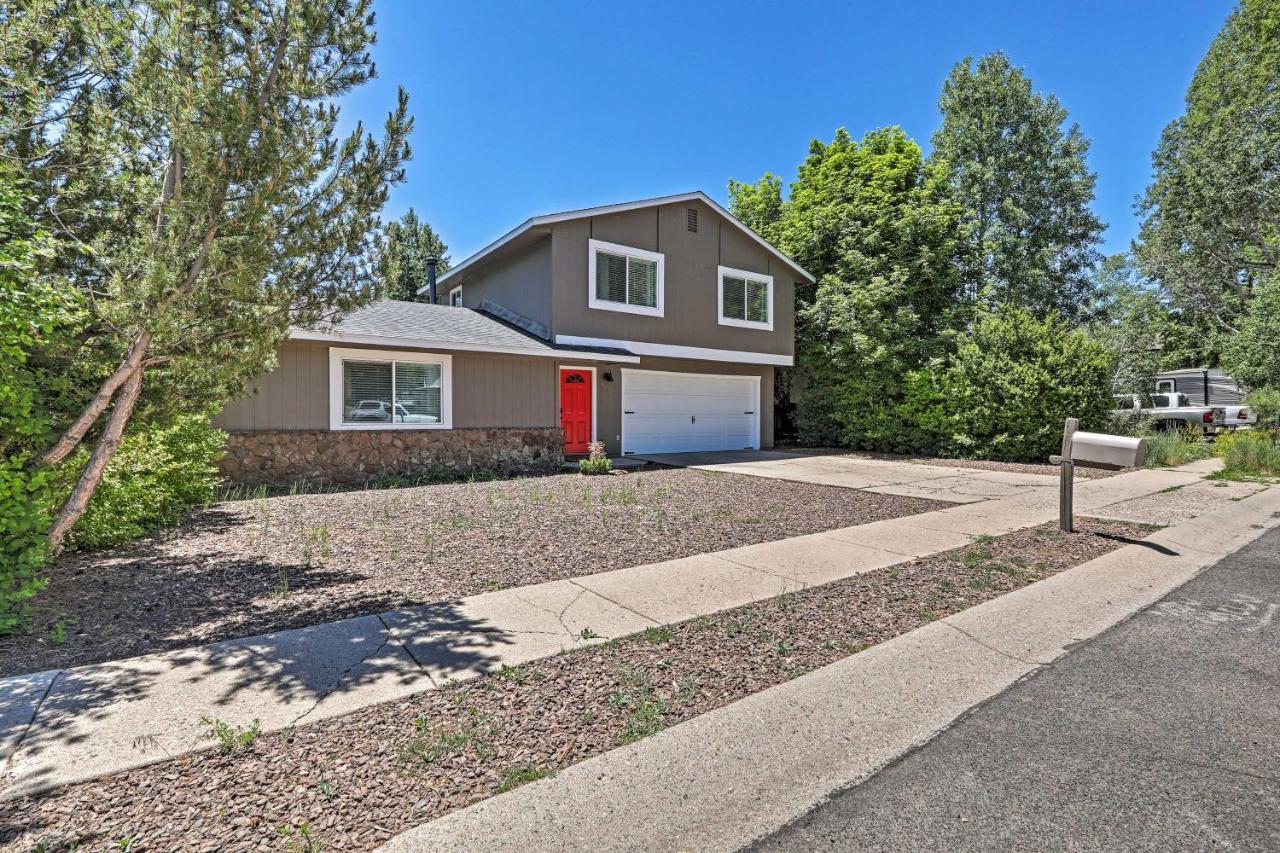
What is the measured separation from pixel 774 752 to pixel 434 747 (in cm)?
145

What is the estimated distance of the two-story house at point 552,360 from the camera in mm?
10133

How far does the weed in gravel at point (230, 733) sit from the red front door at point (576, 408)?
11.2 m

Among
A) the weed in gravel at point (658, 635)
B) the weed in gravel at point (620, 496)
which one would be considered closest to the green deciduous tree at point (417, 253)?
the weed in gravel at point (620, 496)

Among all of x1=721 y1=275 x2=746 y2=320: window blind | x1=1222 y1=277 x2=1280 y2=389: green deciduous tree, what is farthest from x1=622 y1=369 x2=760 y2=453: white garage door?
x1=1222 y1=277 x2=1280 y2=389: green deciduous tree

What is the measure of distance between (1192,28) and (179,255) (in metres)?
34.1

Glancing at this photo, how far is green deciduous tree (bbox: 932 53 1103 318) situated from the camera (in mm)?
21219

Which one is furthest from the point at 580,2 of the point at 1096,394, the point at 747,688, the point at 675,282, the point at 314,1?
the point at 1096,394

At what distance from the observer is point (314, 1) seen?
4223mm

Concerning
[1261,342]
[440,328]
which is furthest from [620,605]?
[1261,342]

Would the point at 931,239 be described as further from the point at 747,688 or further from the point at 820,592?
the point at 747,688

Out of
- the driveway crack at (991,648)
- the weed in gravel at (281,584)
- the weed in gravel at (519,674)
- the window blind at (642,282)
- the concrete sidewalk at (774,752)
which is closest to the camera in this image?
the concrete sidewalk at (774,752)

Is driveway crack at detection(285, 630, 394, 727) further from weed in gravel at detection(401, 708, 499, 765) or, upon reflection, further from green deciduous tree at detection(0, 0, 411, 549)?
green deciduous tree at detection(0, 0, 411, 549)

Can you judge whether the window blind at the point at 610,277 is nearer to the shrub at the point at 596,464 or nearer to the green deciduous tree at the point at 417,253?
the shrub at the point at 596,464

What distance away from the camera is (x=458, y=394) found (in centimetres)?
1164
